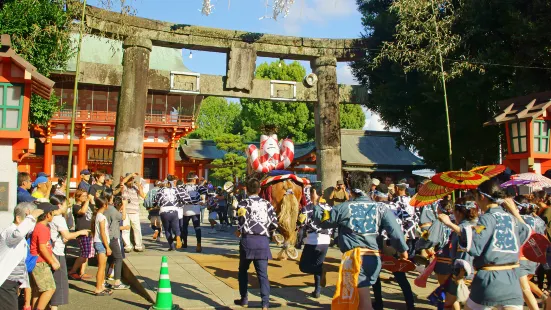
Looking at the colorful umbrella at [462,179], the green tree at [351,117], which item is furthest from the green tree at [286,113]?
the colorful umbrella at [462,179]

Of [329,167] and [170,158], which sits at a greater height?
[170,158]

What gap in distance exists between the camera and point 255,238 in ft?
22.5

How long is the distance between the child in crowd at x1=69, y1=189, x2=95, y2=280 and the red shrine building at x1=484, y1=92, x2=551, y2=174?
8905mm

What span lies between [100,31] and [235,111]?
34049 mm

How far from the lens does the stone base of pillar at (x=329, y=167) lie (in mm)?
15023

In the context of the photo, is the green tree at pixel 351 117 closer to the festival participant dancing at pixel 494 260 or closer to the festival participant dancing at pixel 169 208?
the festival participant dancing at pixel 169 208

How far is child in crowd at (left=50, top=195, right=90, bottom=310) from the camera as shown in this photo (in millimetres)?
6484

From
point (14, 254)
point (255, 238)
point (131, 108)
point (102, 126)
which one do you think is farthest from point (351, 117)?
point (14, 254)

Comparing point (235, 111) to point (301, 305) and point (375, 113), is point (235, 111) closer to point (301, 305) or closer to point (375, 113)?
point (375, 113)

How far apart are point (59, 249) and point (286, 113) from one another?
103ft

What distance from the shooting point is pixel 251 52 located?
579 inches

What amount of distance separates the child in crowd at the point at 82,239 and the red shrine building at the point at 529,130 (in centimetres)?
890

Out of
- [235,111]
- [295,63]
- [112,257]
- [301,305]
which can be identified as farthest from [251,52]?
[235,111]

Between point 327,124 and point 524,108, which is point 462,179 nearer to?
point 524,108
